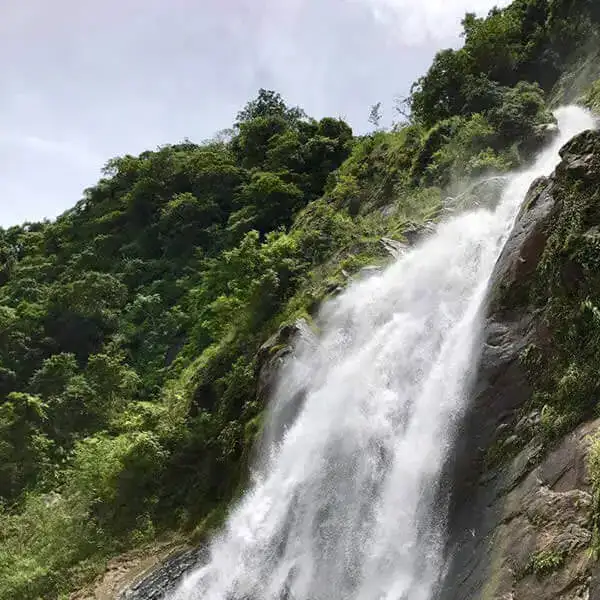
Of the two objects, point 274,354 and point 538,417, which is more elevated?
point 274,354

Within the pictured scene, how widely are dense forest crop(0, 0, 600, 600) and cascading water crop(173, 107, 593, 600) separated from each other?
1643mm

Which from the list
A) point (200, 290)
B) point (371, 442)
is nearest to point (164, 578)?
point (371, 442)

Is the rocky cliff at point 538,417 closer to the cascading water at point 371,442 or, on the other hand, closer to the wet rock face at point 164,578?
the cascading water at point 371,442

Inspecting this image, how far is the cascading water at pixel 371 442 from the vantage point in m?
9.01

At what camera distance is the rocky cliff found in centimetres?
652

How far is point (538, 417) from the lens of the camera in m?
7.97

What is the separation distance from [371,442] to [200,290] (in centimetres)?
Answer: 1701

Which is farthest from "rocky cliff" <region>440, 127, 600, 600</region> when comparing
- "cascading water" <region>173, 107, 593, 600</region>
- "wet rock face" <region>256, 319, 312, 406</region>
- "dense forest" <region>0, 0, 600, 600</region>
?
"dense forest" <region>0, 0, 600, 600</region>

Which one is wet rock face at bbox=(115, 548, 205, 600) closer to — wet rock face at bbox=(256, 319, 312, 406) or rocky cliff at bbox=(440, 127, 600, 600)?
wet rock face at bbox=(256, 319, 312, 406)

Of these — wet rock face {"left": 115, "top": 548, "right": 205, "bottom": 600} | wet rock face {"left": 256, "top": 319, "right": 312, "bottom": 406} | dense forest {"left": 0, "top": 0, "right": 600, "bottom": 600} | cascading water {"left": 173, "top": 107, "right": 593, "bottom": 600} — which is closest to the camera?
cascading water {"left": 173, "top": 107, "right": 593, "bottom": 600}

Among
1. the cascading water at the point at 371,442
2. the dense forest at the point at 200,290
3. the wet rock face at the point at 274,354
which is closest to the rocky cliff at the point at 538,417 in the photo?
the cascading water at the point at 371,442

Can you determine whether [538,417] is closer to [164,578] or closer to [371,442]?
[371,442]

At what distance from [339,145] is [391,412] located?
23.7 metres

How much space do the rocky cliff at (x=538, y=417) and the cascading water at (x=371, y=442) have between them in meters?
0.52
